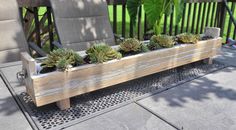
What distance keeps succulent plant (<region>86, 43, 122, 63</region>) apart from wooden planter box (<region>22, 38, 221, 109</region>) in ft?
0.13

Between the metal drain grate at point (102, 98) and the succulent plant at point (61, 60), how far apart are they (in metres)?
0.35

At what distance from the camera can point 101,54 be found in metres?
1.83

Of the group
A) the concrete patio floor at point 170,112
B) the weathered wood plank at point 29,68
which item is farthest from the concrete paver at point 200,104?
the weathered wood plank at point 29,68

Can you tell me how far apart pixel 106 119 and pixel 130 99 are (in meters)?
0.36

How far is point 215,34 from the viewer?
9.21 feet

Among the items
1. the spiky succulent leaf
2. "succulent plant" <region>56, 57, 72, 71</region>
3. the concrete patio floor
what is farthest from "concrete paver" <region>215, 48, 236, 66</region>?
"succulent plant" <region>56, 57, 72, 71</region>

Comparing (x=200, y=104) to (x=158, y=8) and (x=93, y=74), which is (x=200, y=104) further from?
(x=158, y=8)

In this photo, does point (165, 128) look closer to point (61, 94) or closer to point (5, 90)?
point (61, 94)

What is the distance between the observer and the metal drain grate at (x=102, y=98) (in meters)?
1.64

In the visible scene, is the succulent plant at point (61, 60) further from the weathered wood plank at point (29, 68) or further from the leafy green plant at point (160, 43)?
the leafy green plant at point (160, 43)

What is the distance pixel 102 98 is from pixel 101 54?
40cm

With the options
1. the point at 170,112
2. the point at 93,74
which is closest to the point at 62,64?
the point at 93,74

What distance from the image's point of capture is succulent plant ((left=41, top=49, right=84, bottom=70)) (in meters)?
1.62

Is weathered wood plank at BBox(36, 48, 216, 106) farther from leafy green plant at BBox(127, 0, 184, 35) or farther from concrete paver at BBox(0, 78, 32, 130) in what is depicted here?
Answer: leafy green plant at BBox(127, 0, 184, 35)
